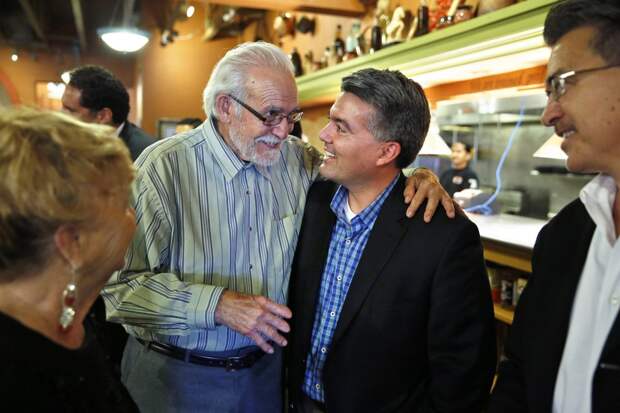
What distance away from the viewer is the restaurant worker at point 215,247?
151cm

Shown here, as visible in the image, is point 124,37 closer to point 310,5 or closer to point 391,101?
point 310,5

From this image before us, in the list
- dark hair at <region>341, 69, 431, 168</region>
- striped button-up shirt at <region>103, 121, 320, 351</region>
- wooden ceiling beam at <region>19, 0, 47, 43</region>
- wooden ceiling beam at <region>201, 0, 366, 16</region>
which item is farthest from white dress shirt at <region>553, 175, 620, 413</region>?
wooden ceiling beam at <region>19, 0, 47, 43</region>

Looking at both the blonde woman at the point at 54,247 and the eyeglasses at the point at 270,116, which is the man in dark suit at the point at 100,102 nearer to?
the eyeglasses at the point at 270,116

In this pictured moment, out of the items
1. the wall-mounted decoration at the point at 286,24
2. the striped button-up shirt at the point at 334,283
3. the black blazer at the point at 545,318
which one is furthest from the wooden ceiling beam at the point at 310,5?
the black blazer at the point at 545,318

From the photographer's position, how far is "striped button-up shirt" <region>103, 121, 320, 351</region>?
150 centimetres

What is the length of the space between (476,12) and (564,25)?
2751mm

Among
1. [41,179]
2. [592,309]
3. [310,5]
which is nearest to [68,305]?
[41,179]

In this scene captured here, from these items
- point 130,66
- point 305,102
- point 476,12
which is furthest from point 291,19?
point 130,66

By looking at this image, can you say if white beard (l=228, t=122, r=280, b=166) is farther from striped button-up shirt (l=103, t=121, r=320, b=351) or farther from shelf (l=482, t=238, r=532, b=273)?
shelf (l=482, t=238, r=532, b=273)

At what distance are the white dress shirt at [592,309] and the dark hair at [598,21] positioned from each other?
1.14 ft

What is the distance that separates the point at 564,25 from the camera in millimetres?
1284

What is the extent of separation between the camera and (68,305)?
0.94m

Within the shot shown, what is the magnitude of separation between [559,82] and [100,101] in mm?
2802

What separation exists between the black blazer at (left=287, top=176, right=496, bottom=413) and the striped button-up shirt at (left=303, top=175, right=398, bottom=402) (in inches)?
2.2
